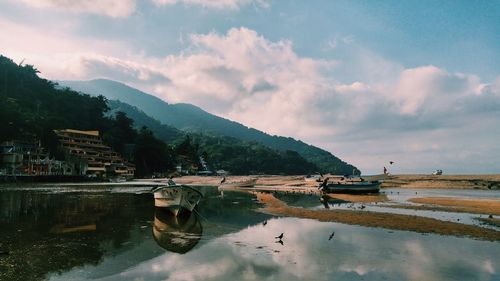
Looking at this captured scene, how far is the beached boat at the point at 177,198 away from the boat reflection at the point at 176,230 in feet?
2.42

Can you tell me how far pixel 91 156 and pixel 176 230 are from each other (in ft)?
410

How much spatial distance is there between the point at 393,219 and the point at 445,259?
559 inches

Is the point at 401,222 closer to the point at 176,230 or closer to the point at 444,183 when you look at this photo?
the point at 176,230

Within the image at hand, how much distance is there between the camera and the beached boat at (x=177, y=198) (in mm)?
34156

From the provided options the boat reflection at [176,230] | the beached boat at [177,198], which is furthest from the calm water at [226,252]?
the beached boat at [177,198]

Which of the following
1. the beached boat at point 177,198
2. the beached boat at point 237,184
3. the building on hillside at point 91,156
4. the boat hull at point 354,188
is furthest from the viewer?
the building on hillside at point 91,156

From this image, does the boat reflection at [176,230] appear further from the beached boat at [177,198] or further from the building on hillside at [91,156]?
Answer: the building on hillside at [91,156]

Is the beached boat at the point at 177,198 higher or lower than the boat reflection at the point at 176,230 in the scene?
higher

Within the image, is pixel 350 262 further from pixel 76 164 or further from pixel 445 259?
pixel 76 164

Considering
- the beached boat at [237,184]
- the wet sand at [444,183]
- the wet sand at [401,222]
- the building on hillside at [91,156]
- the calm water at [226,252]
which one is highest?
the building on hillside at [91,156]

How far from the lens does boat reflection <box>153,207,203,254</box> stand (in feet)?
73.4

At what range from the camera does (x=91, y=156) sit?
14025cm

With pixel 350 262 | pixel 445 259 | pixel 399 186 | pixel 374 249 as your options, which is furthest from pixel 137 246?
pixel 399 186

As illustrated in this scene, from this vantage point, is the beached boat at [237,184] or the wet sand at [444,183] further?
the beached boat at [237,184]
